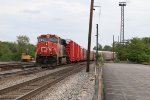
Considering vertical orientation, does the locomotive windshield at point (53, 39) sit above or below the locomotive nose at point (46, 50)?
above

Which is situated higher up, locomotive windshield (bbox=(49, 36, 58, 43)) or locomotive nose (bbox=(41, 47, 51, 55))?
locomotive windshield (bbox=(49, 36, 58, 43))

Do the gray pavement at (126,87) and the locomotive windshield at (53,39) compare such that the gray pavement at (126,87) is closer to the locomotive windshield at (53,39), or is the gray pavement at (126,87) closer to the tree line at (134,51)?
the locomotive windshield at (53,39)

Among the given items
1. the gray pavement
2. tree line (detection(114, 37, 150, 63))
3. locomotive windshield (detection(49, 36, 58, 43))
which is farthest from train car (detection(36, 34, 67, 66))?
tree line (detection(114, 37, 150, 63))

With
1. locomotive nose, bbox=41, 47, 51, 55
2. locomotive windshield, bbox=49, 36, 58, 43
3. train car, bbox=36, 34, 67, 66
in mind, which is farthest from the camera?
locomotive windshield, bbox=49, 36, 58, 43

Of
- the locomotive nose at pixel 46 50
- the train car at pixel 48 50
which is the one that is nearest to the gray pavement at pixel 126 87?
the train car at pixel 48 50

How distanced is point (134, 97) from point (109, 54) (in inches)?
4114

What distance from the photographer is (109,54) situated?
11906cm

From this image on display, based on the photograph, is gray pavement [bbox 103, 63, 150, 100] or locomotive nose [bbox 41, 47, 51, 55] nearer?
gray pavement [bbox 103, 63, 150, 100]

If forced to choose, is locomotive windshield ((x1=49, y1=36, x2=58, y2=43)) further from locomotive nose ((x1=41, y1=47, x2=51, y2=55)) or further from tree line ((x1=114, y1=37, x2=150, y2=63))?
tree line ((x1=114, y1=37, x2=150, y2=63))

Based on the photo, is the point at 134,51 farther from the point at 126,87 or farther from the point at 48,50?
the point at 126,87

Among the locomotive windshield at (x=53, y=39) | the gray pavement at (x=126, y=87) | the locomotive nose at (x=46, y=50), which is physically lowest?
the gray pavement at (x=126, y=87)

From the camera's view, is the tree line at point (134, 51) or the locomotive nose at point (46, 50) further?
the tree line at point (134, 51)

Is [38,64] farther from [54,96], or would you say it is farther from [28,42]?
[28,42]

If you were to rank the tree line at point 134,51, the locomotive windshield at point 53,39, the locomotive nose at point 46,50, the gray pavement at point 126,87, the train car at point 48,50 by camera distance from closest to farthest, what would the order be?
the gray pavement at point 126,87 < the train car at point 48,50 < the locomotive nose at point 46,50 < the locomotive windshield at point 53,39 < the tree line at point 134,51
